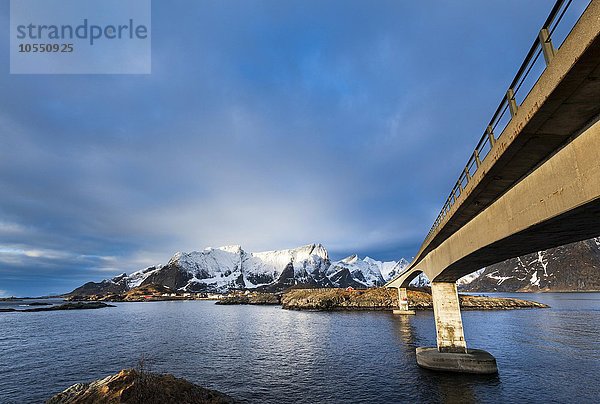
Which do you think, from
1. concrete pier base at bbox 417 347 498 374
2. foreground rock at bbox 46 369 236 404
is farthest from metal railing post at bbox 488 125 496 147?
concrete pier base at bbox 417 347 498 374

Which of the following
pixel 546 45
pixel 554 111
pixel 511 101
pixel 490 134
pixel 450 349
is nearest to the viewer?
pixel 546 45

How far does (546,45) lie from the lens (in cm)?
852

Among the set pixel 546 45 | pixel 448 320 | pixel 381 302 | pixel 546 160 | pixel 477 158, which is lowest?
pixel 381 302

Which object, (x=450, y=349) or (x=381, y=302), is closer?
(x=450, y=349)

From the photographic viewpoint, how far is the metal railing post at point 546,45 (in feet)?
27.5

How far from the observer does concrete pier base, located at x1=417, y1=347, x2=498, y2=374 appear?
29375 millimetres

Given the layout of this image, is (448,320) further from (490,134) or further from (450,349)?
(490,134)

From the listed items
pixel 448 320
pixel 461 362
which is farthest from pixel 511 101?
pixel 448 320

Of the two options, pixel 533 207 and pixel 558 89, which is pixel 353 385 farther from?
pixel 558 89

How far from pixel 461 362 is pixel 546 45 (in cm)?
3077

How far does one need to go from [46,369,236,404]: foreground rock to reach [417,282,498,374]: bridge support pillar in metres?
22.5

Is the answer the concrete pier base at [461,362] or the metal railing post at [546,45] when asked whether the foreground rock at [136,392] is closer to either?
the concrete pier base at [461,362]

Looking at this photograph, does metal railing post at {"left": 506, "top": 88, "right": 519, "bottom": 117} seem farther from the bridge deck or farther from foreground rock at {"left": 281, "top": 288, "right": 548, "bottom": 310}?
foreground rock at {"left": 281, "top": 288, "right": 548, "bottom": 310}

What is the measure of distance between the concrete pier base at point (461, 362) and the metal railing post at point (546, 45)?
1203 inches
